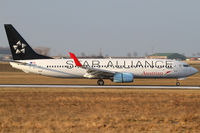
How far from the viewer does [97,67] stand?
44781 millimetres

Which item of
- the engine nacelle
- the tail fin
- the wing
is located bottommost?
the engine nacelle

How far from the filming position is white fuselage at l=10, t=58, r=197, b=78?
44359mm

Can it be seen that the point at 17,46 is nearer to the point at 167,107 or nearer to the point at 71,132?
the point at 167,107

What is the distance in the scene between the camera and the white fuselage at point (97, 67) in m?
44.4

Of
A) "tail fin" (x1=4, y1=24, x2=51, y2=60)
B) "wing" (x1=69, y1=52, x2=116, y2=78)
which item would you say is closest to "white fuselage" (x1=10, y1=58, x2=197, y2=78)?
"wing" (x1=69, y1=52, x2=116, y2=78)

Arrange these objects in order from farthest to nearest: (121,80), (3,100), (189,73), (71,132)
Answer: (189,73) < (121,80) < (3,100) < (71,132)

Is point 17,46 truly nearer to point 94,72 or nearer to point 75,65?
point 75,65

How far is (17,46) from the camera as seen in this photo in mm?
44719

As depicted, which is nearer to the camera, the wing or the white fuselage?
the wing

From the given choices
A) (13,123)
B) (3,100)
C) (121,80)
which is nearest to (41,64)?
(121,80)

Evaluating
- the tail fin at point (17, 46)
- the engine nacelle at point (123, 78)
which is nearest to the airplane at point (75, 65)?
the tail fin at point (17, 46)

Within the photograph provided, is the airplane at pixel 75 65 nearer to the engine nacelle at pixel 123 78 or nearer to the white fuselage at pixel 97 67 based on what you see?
the white fuselage at pixel 97 67

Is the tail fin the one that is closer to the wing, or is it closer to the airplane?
the airplane

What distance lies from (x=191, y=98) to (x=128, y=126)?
14846 mm
